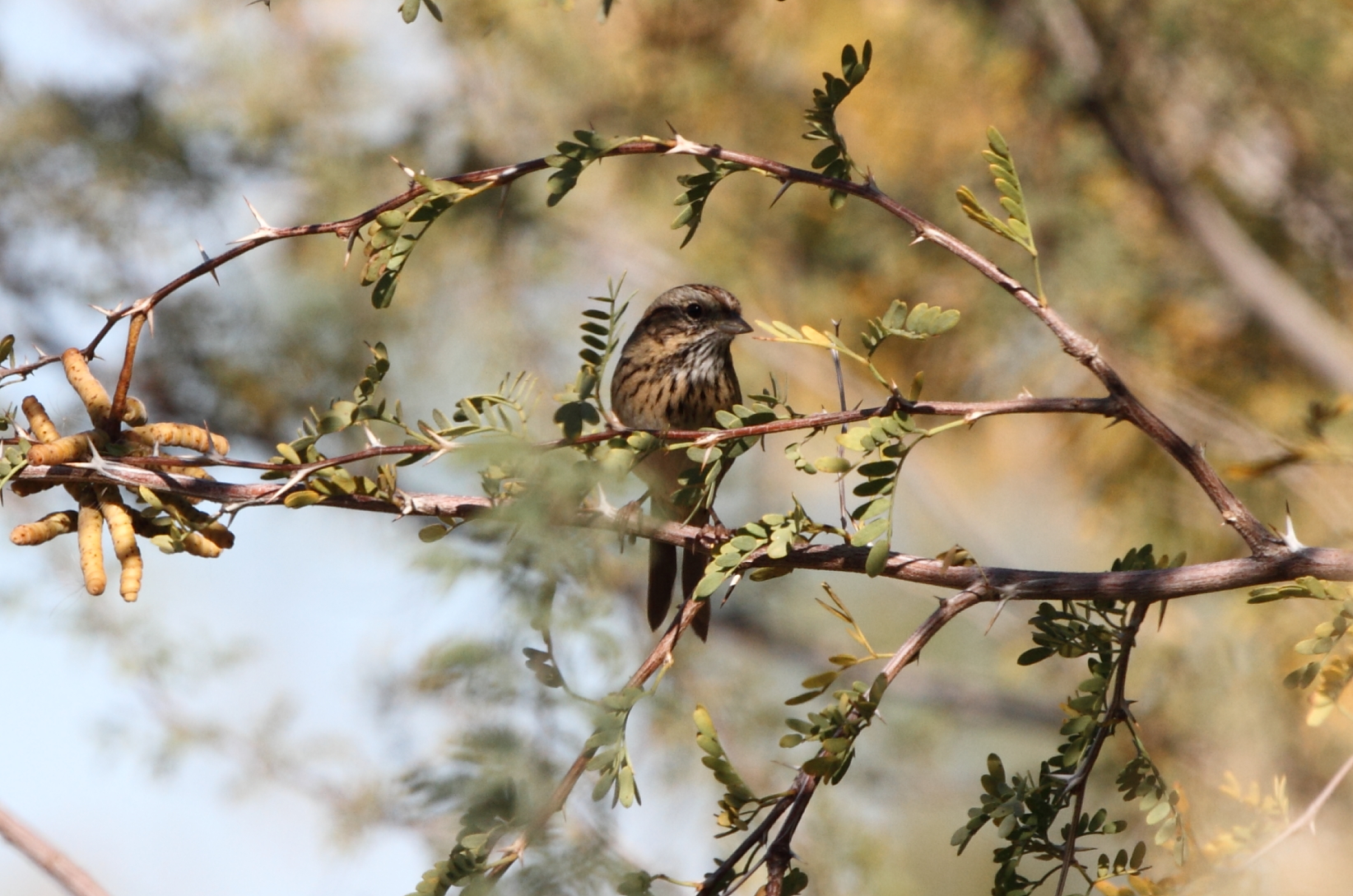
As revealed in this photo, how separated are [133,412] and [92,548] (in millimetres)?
254

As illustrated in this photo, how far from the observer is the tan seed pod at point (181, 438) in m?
1.96

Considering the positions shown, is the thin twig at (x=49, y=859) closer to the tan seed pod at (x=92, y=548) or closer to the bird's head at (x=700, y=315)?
the tan seed pod at (x=92, y=548)

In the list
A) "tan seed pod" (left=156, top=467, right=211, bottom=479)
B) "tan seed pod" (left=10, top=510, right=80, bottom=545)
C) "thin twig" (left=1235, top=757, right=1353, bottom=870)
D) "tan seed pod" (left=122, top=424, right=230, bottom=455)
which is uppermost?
"tan seed pod" (left=122, top=424, right=230, bottom=455)

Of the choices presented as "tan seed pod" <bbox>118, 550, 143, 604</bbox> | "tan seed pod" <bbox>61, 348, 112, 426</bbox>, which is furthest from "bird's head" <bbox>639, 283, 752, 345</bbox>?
"tan seed pod" <bbox>118, 550, 143, 604</bbox>

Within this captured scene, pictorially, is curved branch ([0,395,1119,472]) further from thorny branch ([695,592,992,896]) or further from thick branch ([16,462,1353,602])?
thorny branch ([695,592,992,896])

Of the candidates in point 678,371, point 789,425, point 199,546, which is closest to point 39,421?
point 199,546

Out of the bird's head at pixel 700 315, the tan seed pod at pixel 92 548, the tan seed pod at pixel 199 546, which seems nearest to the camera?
the tan seed pod at pixel 92 548

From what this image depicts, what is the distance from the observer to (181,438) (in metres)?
1.98

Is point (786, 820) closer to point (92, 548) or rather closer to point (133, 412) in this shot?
point (92, 548)

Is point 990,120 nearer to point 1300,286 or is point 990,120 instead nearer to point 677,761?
point 1300,286

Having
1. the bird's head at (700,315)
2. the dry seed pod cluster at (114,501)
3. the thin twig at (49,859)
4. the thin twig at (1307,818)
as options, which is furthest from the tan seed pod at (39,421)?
the bird's head at (700,315)

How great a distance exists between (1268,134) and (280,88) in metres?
4.80

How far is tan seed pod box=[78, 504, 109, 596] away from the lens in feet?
5.87

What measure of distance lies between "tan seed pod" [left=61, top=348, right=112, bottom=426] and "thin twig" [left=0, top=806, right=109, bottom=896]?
22.9 inches
